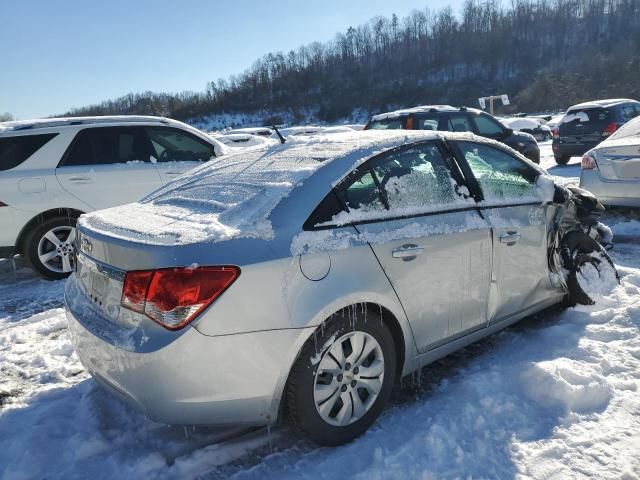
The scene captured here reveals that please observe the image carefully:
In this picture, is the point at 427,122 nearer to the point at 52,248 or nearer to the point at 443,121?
the point at 443,121

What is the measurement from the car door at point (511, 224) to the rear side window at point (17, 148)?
487 cm

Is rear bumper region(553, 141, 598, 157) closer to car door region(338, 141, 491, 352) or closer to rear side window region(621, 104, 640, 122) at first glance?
rear side window region(621, 104, 640, 122)

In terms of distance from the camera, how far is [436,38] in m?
122

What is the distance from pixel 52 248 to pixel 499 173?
496 cm

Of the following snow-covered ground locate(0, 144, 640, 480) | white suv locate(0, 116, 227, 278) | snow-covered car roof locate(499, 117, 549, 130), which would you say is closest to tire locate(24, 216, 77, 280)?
white suv locate(0, 116, 227, 278)

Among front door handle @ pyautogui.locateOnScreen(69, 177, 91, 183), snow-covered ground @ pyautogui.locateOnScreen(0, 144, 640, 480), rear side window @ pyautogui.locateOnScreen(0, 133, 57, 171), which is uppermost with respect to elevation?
rear side window @ pyautogui.locateOnScreen(0, 133, 57, 171)

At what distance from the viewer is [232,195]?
2.89m

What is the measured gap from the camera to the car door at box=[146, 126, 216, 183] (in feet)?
22.1

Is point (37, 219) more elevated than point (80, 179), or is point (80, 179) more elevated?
point (80, 179)

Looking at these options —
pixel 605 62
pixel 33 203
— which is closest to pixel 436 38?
pixel 605 62

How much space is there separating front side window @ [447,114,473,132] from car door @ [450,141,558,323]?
6556mm

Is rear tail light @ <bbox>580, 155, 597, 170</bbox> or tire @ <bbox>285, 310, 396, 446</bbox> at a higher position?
rear tail light @ <bbox>580, 155, 597, 170</bbox>

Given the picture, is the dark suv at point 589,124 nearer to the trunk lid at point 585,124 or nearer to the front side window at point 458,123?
the trunk lid at point 585,124

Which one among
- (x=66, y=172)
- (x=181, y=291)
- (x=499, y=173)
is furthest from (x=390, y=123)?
(x=181, y=291)
